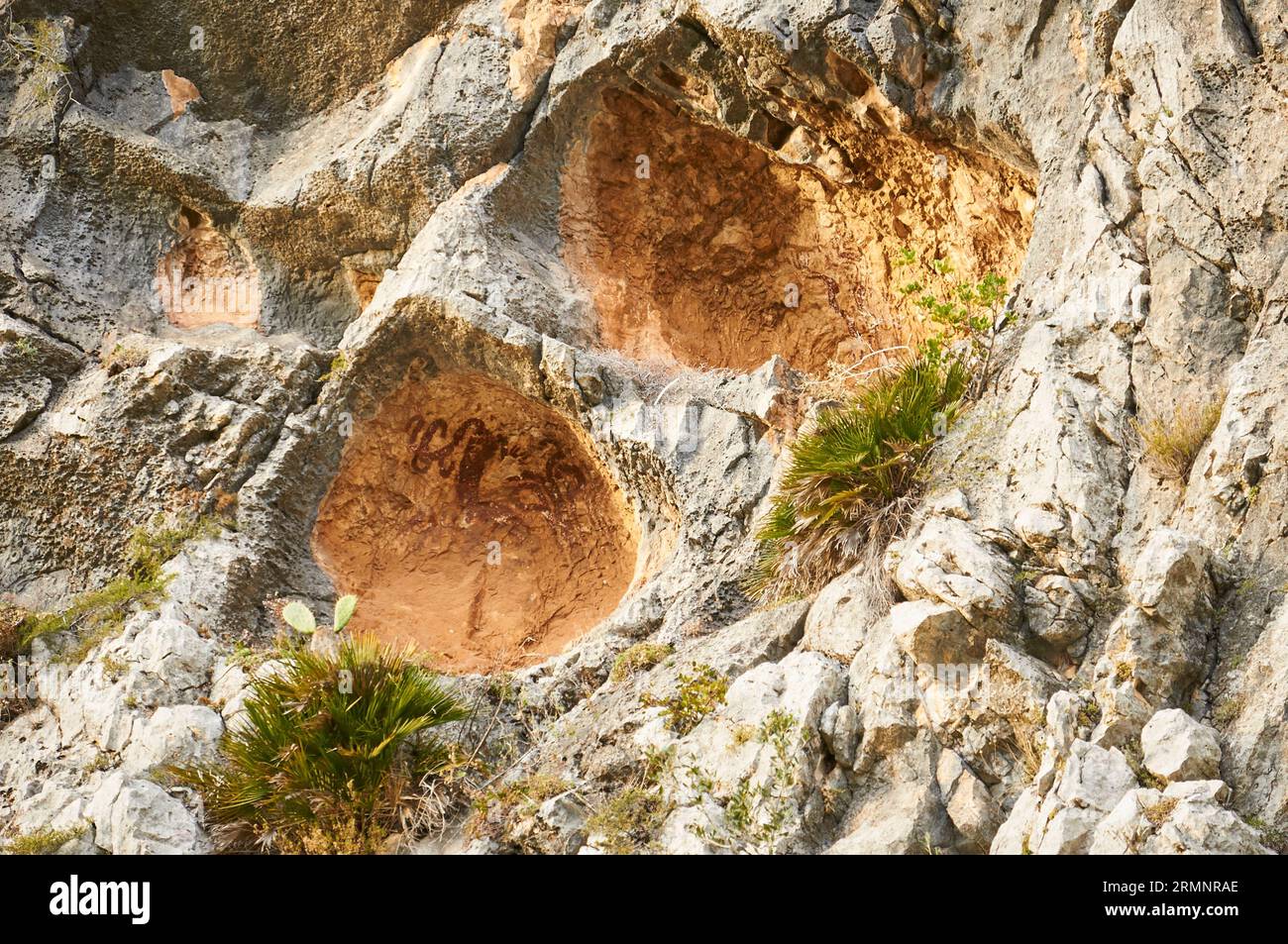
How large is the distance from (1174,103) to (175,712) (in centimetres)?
814

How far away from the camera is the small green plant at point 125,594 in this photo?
10.9m

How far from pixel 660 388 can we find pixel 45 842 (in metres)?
5.82

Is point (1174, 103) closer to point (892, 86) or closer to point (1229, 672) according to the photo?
point (892, 86)

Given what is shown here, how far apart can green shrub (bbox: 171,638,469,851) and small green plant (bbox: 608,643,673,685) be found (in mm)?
1275

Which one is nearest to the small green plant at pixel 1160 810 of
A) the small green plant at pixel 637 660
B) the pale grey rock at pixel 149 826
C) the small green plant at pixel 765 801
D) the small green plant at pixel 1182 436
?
the small green plant at pixel 765 801

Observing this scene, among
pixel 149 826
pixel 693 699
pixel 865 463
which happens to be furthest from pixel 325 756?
pixel 865 463

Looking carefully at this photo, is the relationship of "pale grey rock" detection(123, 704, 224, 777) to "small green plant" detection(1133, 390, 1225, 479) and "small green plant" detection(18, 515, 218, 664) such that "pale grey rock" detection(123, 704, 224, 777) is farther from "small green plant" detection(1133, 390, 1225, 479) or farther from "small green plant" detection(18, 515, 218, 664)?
"small green plant" detection(1133, 390, 1225, 479)

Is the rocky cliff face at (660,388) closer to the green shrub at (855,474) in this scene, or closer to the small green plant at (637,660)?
the small green plant at (637,660)

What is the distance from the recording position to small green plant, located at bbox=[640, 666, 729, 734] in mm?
8508

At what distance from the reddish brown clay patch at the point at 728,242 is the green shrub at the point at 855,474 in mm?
2550

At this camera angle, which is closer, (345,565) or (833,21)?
(833,21)
